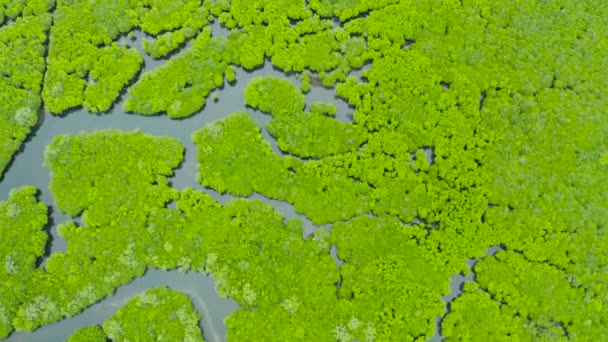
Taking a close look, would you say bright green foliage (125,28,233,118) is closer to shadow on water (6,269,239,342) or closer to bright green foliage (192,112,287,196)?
bright green foliage (192,112,287,196)

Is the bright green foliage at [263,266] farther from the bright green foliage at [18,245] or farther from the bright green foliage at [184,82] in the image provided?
the bright green foliage at [18,245]

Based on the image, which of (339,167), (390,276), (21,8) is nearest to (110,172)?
(21,8)

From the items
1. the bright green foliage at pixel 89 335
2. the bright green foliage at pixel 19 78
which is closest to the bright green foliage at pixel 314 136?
the bright green foliage at pixel 89 335

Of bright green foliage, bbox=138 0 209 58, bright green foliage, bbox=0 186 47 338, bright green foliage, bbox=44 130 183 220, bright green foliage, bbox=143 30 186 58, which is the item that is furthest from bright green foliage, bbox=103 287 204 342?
bright green foliage, bbox=138 0 209 58

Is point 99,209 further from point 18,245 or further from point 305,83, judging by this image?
point 305,83

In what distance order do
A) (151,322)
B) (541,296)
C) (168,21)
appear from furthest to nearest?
1. (168,21)
2. (541,296)
3. (151,322)

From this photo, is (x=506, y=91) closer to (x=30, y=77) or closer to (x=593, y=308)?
(x=593, y=308)
